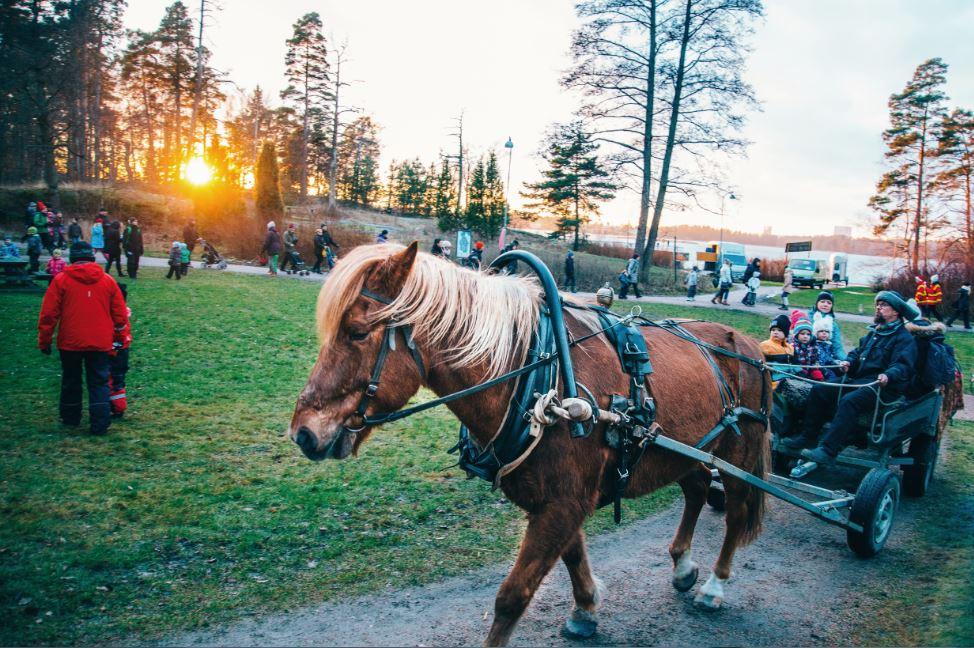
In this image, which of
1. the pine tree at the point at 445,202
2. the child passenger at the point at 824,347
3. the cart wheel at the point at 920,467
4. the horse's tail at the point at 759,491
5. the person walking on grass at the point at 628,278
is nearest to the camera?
the horse's tail at the point at 759,491

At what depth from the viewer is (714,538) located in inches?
205

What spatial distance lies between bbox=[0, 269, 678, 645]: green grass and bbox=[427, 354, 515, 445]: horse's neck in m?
1.77

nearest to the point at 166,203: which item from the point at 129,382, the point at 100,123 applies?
the point at 100,123

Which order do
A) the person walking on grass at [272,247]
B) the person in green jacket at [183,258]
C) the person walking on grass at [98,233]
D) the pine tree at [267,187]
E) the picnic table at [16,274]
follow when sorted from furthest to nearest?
the pine tree at [267,187], the person walking on grass at [272,247], the person walking on grass at [98,233], the person in green jacket at [183,258], the picnic table at [16,274]

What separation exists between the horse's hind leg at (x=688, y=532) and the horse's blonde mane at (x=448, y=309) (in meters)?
2.08

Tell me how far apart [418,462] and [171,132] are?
169 ft

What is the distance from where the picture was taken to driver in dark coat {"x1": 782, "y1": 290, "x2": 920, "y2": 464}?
5.41m

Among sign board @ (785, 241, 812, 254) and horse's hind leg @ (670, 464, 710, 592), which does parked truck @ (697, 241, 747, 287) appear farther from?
horse's hind leg @ (670, 464, 710, 592)

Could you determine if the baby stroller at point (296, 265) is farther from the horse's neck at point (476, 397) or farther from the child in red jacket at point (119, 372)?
the horse's neck at point (476, 397)

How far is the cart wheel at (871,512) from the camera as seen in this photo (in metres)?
4.60

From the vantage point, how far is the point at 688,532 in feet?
14.1

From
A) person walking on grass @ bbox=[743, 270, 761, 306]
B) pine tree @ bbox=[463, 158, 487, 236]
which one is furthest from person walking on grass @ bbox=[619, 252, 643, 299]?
pine tree @ bbox=[463, 158, 487, 236]

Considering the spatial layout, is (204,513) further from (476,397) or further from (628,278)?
(628,278)

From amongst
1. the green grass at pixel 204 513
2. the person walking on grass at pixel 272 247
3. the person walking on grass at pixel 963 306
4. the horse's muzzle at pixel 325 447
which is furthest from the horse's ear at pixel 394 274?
the person walking on grass at pixel 963 306
